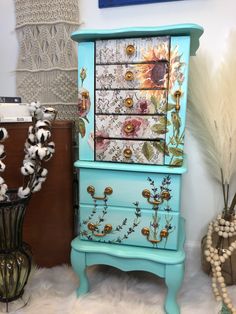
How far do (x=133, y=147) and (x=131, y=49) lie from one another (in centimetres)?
32

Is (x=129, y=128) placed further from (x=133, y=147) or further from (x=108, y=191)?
(x=108, y=191)

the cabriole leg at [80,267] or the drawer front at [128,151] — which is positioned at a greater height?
the drawer front at [128,151]

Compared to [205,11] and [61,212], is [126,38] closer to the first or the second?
[205,11]

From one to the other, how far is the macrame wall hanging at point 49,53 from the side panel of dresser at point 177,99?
0.61 metres

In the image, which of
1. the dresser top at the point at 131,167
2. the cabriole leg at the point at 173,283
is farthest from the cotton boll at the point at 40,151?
the cabriole leg at the point at 173,283

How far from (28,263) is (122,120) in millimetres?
621

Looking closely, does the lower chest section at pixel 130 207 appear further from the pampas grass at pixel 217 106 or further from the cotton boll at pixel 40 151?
the pampas grass at pixel 217 106

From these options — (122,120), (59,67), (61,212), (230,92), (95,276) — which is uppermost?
(59,67)

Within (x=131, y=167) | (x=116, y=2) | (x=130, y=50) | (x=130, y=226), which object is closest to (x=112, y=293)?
(x=130, y=226)

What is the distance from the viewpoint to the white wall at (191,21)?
119 centimetres

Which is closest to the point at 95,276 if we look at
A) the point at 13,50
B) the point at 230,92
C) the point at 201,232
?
the point at 201,232

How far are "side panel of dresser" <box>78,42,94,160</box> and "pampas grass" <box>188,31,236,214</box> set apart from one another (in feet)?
1.39

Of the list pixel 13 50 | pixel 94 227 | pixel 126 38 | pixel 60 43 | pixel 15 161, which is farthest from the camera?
pixel 13 50

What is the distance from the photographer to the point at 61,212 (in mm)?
1202
